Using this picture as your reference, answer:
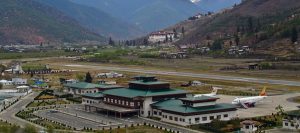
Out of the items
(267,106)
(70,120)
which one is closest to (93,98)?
(70,120)

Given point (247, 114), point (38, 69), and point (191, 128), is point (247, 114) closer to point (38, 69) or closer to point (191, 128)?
point (191, 128)

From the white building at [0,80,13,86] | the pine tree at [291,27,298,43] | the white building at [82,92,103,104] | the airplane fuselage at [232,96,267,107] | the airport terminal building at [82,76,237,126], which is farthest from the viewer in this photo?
the pine tree at [291,27,298,43]

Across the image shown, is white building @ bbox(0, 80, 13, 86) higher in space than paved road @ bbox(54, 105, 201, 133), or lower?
higher

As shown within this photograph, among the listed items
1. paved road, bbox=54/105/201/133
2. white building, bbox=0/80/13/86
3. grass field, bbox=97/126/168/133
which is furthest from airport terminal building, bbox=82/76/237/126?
white building, bbox=0/80/13/86

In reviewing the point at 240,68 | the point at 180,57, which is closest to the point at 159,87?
the point at 240,68

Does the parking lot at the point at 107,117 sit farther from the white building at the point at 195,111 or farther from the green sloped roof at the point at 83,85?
the green sloped roof at the point at 83,85

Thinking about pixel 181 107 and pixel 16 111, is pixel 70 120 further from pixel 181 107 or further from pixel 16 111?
pixel 181 107

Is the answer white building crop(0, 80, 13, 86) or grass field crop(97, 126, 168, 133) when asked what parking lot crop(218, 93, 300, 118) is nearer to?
grass field crop(97, 126, 168, 133)

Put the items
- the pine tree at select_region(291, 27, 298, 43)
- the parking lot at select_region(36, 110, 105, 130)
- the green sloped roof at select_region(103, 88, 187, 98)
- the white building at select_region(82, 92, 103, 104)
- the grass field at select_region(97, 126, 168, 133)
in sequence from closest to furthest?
1. the grass field at select_region(97, 126, 168, 133)
2. the parking lot at select_region(36, 110, 105, 130)
3. the green sloped roof at select_region(103, 88, 187, 98)
4. the white building at select_region(82, 92, 103, 104)
5. the pine tree at select_region(291, 27, 298, 43)
